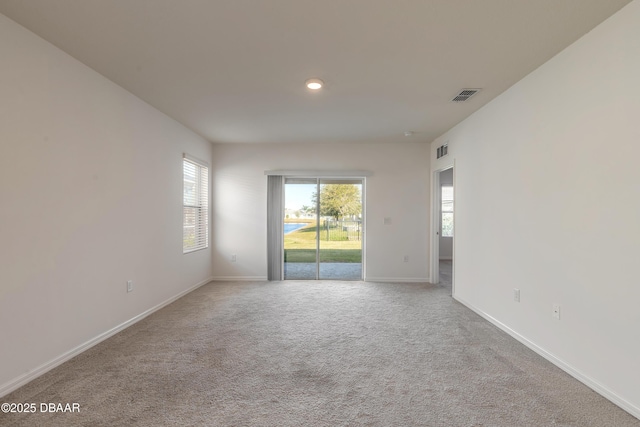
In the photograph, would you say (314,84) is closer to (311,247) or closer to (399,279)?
(311,247)

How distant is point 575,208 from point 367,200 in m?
3.24

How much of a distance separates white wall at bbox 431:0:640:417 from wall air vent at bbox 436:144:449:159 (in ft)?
3.88

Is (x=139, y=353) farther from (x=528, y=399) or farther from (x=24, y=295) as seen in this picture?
(x=528, y=399)

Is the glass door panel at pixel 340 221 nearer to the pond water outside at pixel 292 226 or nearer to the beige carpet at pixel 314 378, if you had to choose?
the pond water outside at pixel 292 226

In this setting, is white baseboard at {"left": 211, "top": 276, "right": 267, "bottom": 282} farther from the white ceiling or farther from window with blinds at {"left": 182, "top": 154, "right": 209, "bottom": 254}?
the white ceiling

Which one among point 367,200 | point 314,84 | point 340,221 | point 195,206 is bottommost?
point 340,221

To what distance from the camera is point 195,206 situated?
15.3 ft

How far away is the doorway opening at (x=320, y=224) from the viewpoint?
209 inches

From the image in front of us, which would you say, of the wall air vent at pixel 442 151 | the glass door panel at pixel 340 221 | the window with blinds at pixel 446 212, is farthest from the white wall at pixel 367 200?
the window with blinds at pixel 446 212

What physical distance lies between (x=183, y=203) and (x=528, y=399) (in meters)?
4.48

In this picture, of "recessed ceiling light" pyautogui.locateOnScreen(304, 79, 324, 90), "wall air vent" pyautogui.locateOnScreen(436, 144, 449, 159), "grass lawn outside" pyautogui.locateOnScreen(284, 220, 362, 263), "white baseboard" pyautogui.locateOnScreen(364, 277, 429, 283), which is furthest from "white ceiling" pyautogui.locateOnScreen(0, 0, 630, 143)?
"white baseboard" pyautogui.locateOnScreen(364, 277, 429, 283)

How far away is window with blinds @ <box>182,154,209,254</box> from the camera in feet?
14.4

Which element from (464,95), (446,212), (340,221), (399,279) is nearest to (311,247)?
(340,221)

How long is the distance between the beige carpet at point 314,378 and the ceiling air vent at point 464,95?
2.58 metres
